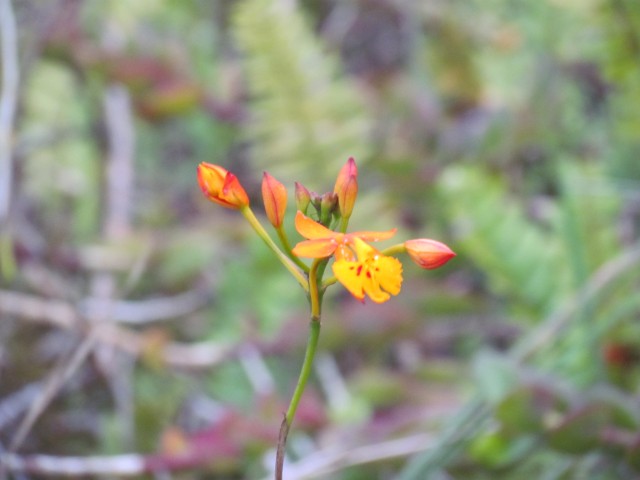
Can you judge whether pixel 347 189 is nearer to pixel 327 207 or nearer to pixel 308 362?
pixel 327 207

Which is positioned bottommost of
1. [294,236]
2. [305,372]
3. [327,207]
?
[305,372]

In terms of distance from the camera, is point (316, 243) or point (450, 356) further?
point (450, 356)

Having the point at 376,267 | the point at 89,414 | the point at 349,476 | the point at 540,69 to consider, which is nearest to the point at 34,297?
the point at 89,414

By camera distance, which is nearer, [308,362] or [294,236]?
[308,362]

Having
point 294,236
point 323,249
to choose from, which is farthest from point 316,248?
point 294,236

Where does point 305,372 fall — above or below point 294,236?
below

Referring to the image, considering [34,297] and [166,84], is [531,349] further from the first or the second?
[166,84]

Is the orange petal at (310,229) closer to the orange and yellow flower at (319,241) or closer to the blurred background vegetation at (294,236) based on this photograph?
the orange and yellow flower at (319,241)
